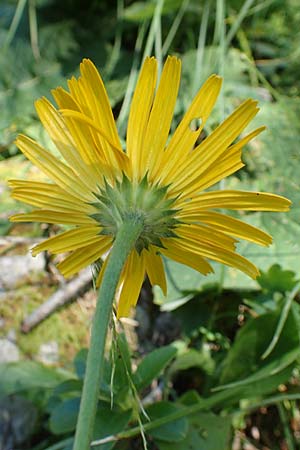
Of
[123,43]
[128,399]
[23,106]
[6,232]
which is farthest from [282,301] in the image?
[123,43]

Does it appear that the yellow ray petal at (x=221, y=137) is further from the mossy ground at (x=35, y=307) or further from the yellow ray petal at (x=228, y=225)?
the mossy ground at (x=35, y=307)

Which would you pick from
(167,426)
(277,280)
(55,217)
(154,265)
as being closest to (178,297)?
(277,280)

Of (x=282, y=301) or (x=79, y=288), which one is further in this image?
(x=79, y=288)

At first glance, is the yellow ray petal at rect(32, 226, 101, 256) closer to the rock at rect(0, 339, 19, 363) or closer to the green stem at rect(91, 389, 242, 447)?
the green stem at rect(91, 389, 242, 447)

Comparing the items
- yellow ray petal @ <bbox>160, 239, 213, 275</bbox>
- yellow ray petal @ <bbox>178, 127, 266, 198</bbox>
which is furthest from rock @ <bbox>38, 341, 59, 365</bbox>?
yellow ray petal @ <bbox>178, 127, 266, 198</bbox>

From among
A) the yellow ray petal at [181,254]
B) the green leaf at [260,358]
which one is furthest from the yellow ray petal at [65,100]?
the green leaf at [260,358]

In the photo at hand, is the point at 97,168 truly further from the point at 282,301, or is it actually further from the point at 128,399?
the point at 282,301
